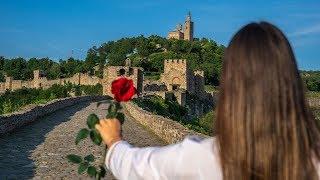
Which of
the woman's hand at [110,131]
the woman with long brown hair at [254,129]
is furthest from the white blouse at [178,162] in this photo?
the woman's hand at [110,131]

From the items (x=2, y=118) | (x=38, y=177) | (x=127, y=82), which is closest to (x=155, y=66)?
(x=2, y=118)

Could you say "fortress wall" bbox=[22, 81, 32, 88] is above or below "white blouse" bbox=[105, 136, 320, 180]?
below

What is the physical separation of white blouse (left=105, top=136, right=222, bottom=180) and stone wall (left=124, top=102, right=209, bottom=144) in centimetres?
678

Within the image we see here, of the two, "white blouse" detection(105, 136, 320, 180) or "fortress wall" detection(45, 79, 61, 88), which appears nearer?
"white blouse" detection(105, 136, 320, 180)

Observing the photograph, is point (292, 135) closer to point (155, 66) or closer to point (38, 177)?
point (38, 177)

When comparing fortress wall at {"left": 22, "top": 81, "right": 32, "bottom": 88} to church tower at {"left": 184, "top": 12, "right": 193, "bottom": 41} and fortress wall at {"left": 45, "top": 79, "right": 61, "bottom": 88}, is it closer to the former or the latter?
fortress wall at {"left": 45, "top": 79, "right": 61, "bottom": 88}

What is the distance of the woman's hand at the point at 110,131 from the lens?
7.05 feet

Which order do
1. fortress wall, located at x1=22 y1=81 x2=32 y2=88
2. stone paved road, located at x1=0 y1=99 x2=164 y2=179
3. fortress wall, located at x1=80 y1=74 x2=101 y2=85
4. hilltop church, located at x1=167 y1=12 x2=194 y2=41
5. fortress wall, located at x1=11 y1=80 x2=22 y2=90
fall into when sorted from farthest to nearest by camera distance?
hilltop church, located at x1=167 y1=12 x2=194 y2=41, fortress wall, located at x1=11 y1=80 x2=22 y2=90, fortress wall, located at x1=22 y1=81 x2=32 y2=88, fortress wall, located at x1=80 y1=74 x2=101 y2=85, stone paved road, located at x1=0 y1=99 x2=164 y2=179

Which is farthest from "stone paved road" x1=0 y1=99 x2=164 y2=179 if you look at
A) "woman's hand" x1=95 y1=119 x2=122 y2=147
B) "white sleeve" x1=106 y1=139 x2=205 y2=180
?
"white sleeve" x1=106 y1=139 x2=205 y2=180

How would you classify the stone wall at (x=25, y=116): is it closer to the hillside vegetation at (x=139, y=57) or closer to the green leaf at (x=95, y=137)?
the green leaf at (x=95, y=137)

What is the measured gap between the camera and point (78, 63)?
10075cm

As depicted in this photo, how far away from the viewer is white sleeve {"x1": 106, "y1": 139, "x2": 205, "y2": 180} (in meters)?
1.88

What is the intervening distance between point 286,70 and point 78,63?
329 feet

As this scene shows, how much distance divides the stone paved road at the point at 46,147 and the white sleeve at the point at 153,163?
6.59 metres
